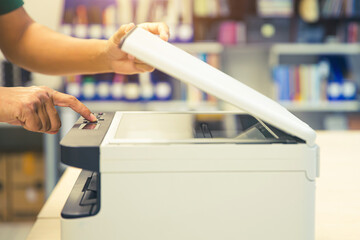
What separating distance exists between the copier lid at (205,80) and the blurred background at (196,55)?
2324 mm

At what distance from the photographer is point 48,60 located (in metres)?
1.24

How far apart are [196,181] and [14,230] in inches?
98.3

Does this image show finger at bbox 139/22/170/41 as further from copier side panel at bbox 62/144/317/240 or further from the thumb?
copier side panel at bbox 62/144/317/240

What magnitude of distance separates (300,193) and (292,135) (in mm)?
89

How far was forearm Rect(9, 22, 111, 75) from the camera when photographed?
3.59ft

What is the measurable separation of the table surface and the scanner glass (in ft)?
0.76

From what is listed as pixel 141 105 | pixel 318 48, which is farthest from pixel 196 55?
pixel 318 48

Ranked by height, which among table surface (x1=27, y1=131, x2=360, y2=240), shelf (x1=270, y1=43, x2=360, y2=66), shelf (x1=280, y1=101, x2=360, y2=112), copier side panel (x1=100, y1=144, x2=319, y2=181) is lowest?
shelf (x1=280, y1=101, x2=360, y2=112)

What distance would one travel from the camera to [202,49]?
306 centimetres

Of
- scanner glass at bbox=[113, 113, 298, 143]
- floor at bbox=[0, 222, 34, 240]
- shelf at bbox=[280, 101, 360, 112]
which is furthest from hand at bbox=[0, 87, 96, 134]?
shelf at bbox=[280, 101, 360, 112]

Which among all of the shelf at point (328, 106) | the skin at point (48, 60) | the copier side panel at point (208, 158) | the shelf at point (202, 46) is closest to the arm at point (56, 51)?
the skin at point (48, 60)

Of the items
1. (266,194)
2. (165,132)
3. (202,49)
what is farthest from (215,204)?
(202,49)

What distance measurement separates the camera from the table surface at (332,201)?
0.79 meters

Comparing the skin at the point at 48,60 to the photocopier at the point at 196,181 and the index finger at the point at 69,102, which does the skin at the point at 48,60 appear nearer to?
the index finger at the point at 69,102
